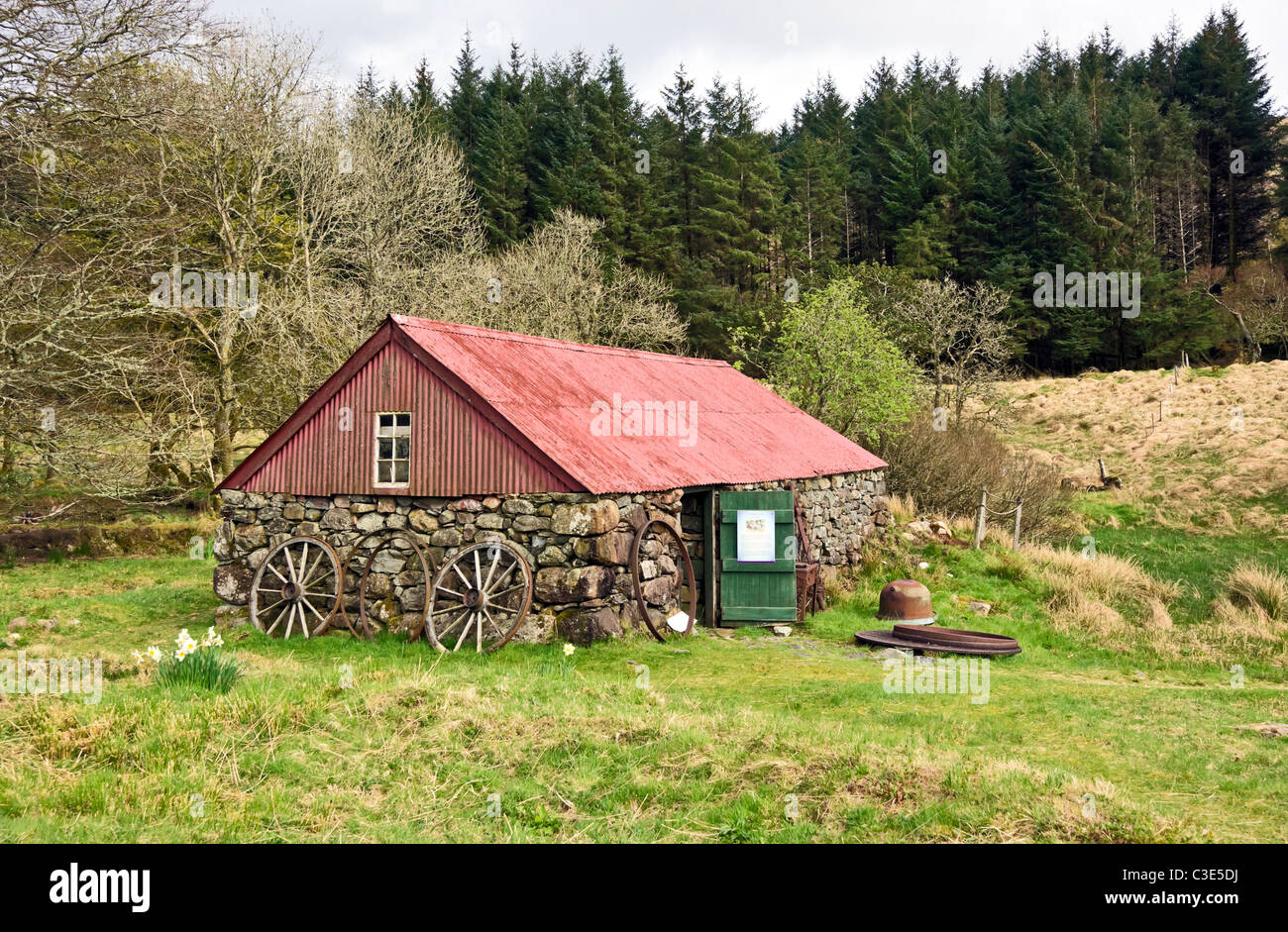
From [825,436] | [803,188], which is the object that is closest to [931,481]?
[825,436]

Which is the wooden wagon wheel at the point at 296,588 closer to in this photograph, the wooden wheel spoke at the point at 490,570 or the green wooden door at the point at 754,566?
the wooden wheel spoke at the point at 490,570

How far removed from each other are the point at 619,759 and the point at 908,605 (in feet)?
33.3

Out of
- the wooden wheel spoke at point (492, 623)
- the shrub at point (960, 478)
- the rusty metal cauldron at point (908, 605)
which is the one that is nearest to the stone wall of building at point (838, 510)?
Result: the rusty metal cauldron at point (908, 605)

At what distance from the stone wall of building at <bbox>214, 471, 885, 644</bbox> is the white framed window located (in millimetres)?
354

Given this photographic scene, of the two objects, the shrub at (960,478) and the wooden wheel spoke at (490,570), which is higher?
the shrub at (960,478)

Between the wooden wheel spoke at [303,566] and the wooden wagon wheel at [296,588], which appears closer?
the wooden wagon wheel at [296,588]

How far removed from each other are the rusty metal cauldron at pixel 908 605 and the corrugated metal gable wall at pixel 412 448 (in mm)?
6615

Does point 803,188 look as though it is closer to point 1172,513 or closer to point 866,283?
point 866,283

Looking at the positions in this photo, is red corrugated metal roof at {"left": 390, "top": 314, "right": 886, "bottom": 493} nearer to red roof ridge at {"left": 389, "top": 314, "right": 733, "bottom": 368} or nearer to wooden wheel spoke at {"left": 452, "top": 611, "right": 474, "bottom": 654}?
red roof ridge at {"left": 389, "top": 314, "right": 733, "bottom": 368}

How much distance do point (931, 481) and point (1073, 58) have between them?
5739 cm

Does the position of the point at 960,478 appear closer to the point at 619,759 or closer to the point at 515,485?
the point at 515,485

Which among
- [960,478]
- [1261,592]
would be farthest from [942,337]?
[1261,592]

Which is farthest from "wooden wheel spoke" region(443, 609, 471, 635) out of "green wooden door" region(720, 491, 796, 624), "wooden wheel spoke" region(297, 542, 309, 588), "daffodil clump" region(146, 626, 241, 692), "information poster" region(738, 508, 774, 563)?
"information poster" region(738, 508, 774, 563)

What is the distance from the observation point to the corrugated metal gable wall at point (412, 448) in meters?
14.4
